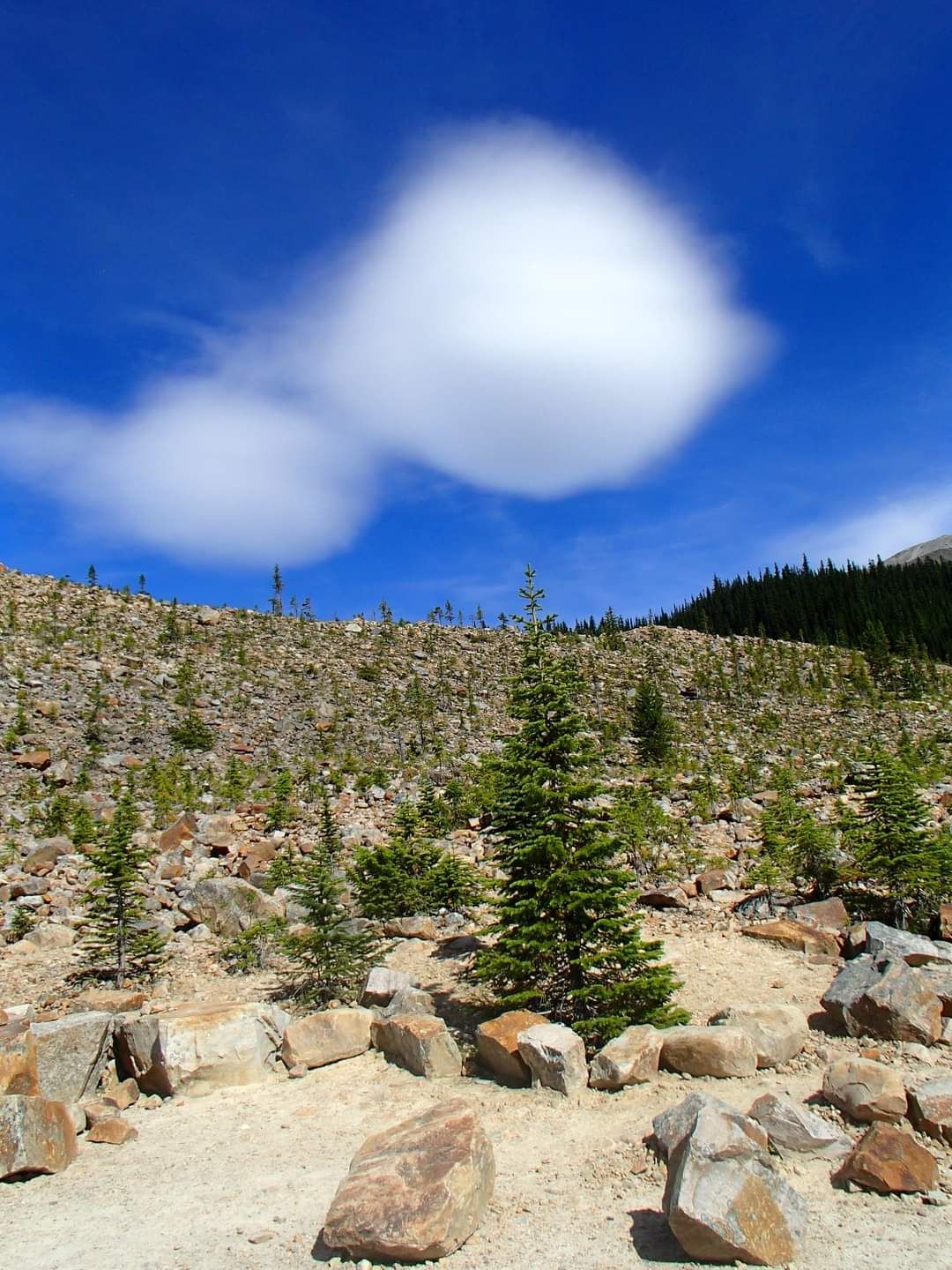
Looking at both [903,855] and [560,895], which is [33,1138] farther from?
[903,855]

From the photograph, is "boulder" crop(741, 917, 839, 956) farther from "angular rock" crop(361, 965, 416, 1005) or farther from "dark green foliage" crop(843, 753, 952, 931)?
"angular rock" crop(361, 965, 416, 1005)

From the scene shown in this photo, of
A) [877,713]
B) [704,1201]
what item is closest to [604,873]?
[704,1201]

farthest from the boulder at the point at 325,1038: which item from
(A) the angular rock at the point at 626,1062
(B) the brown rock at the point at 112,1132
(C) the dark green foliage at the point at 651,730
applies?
(C) the dark green foliage at the point at 651,730

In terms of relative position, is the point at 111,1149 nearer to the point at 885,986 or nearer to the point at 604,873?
the point at 604,873

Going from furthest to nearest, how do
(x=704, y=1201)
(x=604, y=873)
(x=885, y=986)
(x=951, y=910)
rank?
(x=951, y=910) < (x=604, y=873) < (x=885, y=986) < (x=704, y=1201)

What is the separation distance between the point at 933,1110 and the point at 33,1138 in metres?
8.50

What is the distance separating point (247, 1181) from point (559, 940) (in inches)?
173

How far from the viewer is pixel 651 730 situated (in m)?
32.4

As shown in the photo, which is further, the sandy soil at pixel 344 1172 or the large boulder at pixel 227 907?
the large boulder at pixel 227 907

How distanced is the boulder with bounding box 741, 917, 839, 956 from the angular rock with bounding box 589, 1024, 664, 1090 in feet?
16.4

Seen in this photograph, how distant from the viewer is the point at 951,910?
11.9 meters

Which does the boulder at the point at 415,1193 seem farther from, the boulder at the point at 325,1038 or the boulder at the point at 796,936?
the boulder at the point at 796,936

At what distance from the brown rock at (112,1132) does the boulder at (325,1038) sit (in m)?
2.10

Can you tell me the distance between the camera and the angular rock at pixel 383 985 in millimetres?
11172
